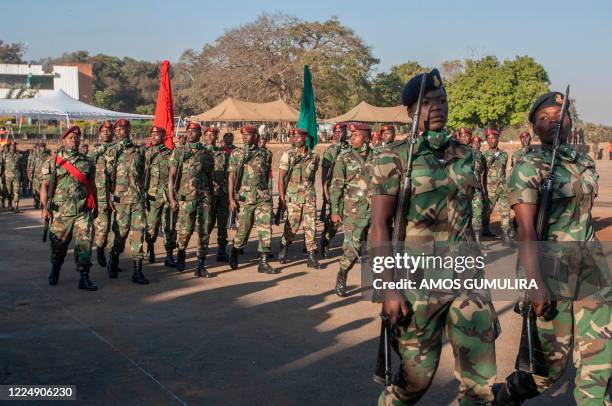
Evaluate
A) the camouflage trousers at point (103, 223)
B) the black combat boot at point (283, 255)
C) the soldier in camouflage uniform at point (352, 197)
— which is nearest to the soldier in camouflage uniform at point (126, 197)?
the camouflage trousers at point (103, 223)

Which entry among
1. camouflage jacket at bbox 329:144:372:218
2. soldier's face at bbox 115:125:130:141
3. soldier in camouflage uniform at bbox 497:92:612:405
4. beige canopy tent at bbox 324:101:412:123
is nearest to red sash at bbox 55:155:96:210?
soldier's face at bbox 115:125:130:141

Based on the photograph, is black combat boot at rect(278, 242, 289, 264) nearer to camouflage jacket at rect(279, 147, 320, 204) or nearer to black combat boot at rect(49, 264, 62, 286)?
camouflage jacket at rect(279, 147, 320, 204)

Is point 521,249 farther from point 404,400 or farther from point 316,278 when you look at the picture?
point 316,278

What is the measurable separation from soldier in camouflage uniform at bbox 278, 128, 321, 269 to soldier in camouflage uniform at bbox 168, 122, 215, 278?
1257 mm

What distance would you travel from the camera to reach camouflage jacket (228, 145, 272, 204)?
34.7 ft

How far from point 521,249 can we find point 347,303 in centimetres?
442

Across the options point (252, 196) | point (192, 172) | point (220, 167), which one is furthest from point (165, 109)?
point (252, 196)

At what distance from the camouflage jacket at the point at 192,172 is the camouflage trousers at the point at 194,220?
9 cm

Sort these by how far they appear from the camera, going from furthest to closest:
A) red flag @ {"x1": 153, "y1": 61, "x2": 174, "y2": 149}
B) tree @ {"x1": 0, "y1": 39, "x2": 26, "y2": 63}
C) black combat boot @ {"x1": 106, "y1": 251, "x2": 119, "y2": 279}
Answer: tree @ {"x1": 0, "y1": 39, "x2": 26, "y2": 63}
red flag @ {"x1": 153, "y1": 61, "x2": 174, "y2": 149}
black combat boot @ {"x1": 106, "y1": 251, "x2": 119, "y2": 279}

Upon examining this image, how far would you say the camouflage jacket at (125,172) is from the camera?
9820mm

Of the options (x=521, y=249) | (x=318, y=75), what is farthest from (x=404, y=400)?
(x=318, y=75)

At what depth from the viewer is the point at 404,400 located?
13.2 ft

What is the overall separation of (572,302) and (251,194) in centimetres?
659

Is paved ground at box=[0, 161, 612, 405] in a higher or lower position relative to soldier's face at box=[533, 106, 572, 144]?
lower
